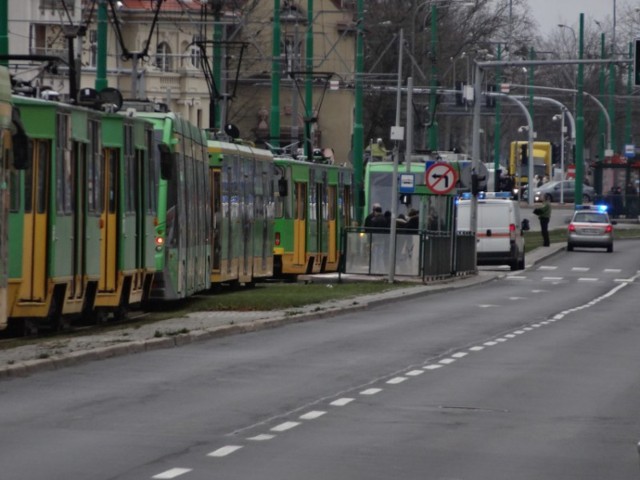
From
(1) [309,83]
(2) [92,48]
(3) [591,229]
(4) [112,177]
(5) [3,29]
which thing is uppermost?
(2) [92,48]

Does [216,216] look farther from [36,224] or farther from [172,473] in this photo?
[172,473]

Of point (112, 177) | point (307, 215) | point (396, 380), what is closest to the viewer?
point (396, 380)

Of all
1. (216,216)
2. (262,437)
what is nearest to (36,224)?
(262,437)

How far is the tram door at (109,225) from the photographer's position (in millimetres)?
24594

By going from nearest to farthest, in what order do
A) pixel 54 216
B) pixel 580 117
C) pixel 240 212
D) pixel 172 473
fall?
pixel 172 473, pixel 54 216, pixel 240 212, pixel 580 117

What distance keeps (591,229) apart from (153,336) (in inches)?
2053

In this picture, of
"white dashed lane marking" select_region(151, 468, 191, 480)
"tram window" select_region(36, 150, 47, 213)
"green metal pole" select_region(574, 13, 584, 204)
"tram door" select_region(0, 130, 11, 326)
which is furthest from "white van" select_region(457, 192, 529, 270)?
"white dashed lane marking" select_region(151, 468, 191, 480)

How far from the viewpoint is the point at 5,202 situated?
19.9 metres

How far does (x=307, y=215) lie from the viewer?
154 ft

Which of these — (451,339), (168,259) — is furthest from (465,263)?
(451,339)

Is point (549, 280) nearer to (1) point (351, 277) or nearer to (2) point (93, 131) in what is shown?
(1) point (351, 277)

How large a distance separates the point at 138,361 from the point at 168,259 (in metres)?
9.41

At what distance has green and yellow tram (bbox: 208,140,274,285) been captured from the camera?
35812mm

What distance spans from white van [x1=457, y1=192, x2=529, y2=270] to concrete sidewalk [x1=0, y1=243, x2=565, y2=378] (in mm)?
21379
